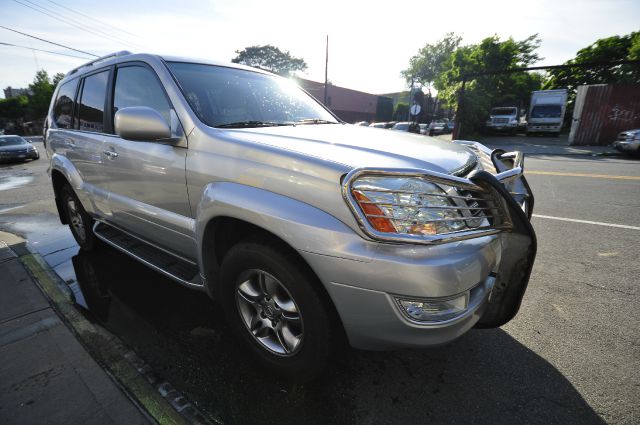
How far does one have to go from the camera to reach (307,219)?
4.77ft

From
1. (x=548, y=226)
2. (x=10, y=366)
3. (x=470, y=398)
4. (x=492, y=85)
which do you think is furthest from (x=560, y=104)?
(x=10, y=366)

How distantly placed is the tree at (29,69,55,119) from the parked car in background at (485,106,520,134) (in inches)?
1989

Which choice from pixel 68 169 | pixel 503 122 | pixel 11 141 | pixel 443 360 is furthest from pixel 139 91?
pixel 503 122

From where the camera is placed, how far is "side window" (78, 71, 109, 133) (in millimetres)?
2902

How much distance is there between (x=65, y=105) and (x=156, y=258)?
249cm

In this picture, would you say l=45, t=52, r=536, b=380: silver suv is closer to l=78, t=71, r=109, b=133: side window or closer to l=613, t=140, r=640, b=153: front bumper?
l=78, t=71, r=109, b=133: side window

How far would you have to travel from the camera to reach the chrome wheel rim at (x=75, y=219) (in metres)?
3.66

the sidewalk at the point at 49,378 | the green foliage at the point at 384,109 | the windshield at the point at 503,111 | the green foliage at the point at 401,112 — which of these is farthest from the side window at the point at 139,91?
the green foliage at the point at 401,112

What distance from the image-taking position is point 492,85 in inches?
912

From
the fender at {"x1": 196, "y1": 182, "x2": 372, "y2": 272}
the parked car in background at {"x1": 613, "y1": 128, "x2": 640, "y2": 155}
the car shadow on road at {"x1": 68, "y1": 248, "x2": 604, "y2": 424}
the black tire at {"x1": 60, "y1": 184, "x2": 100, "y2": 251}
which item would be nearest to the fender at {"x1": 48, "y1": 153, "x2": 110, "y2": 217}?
the black tire at {"x1": 60, "y1": 184, "x2": 100, "y2": 251}

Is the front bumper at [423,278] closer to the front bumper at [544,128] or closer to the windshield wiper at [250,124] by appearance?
the windshield wiper at [250,124]

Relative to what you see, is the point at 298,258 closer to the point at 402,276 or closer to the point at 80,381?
the point at 402,276

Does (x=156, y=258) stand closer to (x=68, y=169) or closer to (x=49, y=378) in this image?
(x=49, y=378)

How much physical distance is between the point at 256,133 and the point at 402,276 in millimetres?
1163
